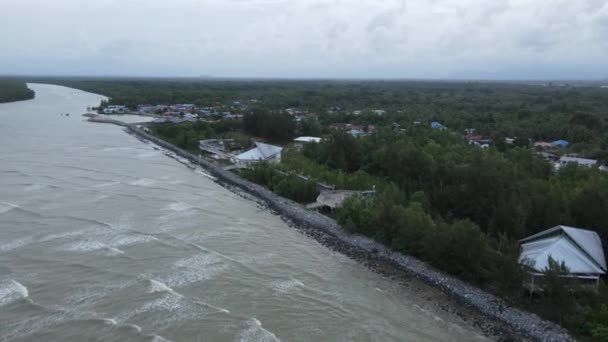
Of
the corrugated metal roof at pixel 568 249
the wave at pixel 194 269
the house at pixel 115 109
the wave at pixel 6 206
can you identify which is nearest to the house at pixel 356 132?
the corrugated metal roof at pixel 568 249

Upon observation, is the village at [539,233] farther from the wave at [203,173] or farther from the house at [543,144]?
the wave at [203,173]

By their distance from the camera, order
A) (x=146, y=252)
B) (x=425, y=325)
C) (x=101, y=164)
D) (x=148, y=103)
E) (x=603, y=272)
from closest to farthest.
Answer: (x=425, y=325), (x=603, y=272), (x=146, y=252), (x=101, y=164), (x=148, y=103)

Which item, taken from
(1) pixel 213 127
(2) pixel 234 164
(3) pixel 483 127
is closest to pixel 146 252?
(2) pixel 234 164

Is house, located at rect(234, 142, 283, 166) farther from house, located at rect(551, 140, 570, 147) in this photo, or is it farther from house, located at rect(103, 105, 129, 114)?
house, located at rect(103, 105, 129, 114)

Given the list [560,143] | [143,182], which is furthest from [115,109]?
[560,143]

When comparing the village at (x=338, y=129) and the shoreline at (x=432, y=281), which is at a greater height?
the village at (x=338, y=129)

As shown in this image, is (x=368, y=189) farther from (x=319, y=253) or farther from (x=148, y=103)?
(x=148, y=103)

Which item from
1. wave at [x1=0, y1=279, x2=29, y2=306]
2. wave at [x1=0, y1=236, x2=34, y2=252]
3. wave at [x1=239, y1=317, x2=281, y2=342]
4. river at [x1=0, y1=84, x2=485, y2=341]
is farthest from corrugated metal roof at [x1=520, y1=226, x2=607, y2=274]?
wave at [x1=0, y1=236, x2=34, y2=252]
